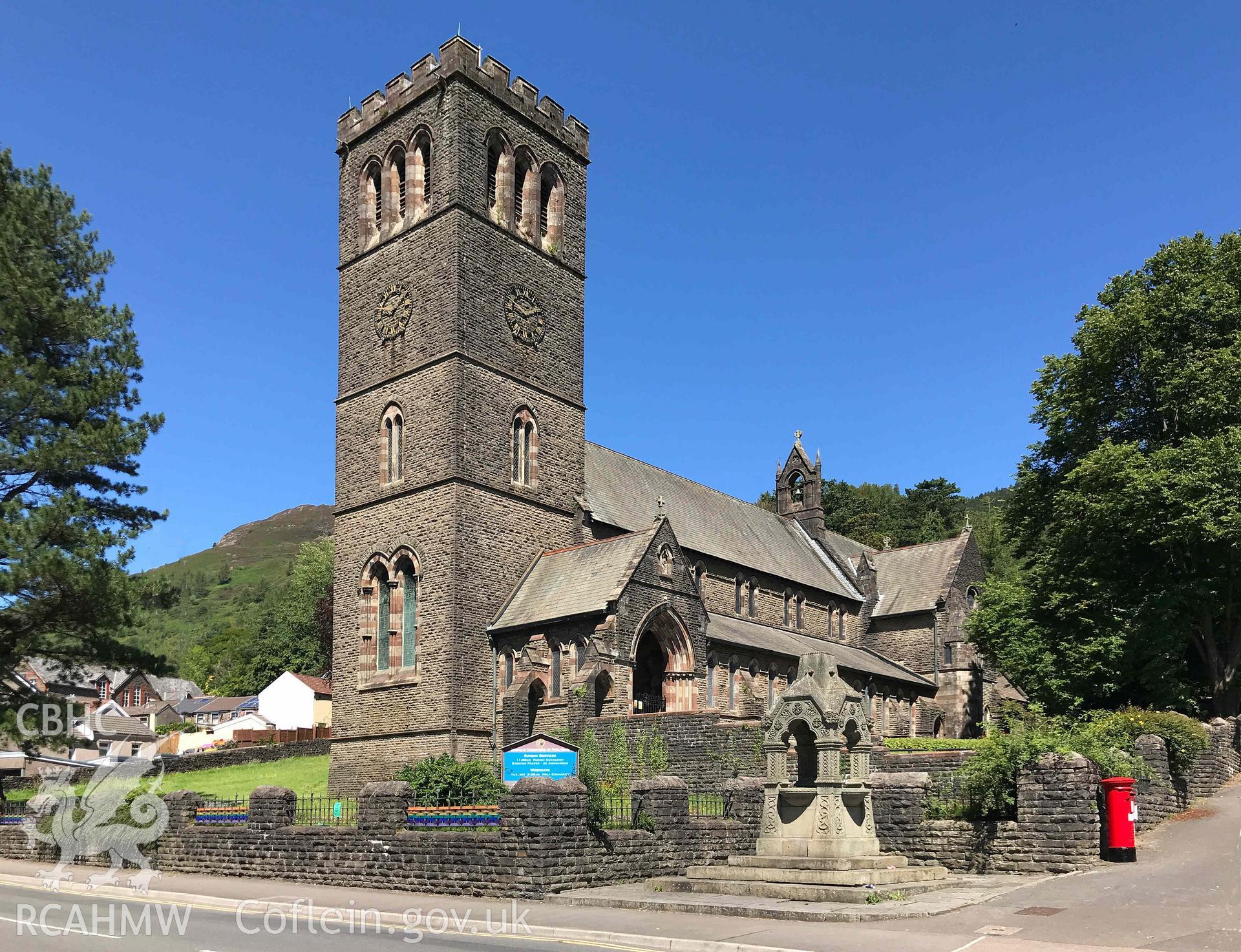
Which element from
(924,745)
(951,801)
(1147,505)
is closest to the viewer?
(951,801)

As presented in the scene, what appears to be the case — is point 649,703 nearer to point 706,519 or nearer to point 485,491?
point 485,491

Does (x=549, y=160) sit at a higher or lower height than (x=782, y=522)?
higher

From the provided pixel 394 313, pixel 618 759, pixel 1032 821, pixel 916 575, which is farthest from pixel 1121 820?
pixel 916 575

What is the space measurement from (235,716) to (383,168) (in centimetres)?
4922

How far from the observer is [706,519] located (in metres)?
43.6

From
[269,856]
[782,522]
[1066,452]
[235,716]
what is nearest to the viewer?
[269,856]

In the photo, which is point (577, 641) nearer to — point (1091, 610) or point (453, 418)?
point (453, 418)

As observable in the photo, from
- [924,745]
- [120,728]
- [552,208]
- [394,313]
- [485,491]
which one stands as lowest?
[120,728]

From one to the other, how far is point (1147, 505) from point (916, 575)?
22.9m

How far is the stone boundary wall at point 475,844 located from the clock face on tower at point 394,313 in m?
→ 17.1

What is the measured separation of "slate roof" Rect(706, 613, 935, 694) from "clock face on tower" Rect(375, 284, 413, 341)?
13.6 meters

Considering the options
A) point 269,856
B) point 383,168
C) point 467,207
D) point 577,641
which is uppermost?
point 383,168

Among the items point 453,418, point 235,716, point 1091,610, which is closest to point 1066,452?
point 1091,610

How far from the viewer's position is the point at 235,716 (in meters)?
74.3
